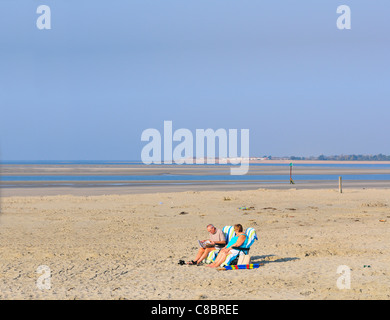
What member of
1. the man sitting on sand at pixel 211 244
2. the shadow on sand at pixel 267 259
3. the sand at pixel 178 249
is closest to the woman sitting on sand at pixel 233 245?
the man sitting on sand at pixel 211 244

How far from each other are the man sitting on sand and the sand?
0.39m

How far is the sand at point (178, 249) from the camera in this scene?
981cm

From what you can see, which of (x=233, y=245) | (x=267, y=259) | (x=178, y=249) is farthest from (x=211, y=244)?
(x=178, y=249)

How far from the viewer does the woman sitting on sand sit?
39.0 ft

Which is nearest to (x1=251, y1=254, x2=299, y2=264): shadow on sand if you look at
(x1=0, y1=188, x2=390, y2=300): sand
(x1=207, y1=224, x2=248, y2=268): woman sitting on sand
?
(x1=0, y1=188, x2=390, y2=300): sand

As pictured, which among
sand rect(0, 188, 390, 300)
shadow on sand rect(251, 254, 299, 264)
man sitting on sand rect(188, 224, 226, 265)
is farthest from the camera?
shadow on sand rect(251, 254, 299, 264)

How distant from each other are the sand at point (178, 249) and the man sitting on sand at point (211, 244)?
0.39m

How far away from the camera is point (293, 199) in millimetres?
29984

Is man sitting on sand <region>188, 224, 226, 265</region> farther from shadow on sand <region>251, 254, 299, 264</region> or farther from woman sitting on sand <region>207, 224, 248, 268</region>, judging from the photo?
shadow on sand <region>251, 254, 299, 264</region>

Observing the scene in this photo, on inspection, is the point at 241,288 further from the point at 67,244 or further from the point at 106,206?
the point at 106,206

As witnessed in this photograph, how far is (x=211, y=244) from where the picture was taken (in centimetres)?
1229

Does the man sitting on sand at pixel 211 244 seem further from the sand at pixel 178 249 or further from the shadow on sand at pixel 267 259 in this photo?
the shadow on sand at pixel 267 259

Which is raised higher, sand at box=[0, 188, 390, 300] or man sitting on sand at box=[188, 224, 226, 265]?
man sitting on sand at box=[188, 224, 226, 265]
